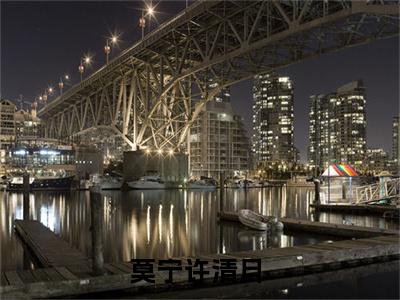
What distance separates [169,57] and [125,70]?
10.8 metres

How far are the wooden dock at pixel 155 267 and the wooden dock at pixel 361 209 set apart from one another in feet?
36.4

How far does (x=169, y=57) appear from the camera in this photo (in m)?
49.2

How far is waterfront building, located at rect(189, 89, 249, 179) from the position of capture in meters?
91.1

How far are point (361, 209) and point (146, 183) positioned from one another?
1403 inches

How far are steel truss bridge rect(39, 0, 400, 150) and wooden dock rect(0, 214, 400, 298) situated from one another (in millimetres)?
13011

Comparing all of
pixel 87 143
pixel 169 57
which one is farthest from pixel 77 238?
pixel 87 143

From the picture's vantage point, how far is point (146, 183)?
63000 mm

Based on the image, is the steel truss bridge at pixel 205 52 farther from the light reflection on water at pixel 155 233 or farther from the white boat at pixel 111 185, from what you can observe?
the light reflection on water at pixel 155 233

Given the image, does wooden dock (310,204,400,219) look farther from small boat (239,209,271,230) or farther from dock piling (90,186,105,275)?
dock piling (90,186,105,275)

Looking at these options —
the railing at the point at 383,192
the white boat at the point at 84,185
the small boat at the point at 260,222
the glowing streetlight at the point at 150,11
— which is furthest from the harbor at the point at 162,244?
the white boat at the point at 84,185

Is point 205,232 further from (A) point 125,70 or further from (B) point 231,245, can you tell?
(A) point 125,70

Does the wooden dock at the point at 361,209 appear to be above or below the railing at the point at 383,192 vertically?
below

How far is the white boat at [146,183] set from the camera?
62.8m

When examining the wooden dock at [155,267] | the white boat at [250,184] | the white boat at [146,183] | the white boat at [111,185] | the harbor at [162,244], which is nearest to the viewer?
the wooden dock at [155,267]
